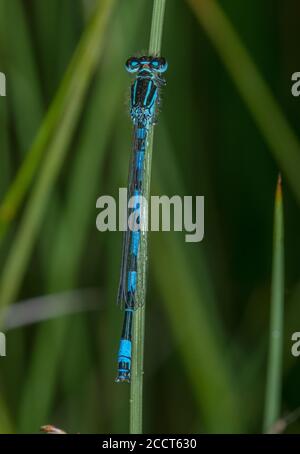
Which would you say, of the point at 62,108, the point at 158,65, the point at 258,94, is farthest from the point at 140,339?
the point at 258,94

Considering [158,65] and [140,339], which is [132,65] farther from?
[140,339]

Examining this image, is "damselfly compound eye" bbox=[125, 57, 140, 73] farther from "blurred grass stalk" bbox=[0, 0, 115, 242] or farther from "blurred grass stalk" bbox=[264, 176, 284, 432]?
"blurred grass stalk" bbox=[264, 176, 284, 432]

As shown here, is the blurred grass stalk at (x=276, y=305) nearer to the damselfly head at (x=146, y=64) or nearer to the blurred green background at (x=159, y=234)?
the blurred green background at (x=159, y=234)

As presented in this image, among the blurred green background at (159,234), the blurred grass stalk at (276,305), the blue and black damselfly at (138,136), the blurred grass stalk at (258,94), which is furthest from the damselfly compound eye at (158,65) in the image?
the blurred grass stalk at (276,305)

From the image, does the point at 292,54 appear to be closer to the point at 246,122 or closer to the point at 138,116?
the point at 246,122

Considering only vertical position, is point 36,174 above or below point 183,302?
above

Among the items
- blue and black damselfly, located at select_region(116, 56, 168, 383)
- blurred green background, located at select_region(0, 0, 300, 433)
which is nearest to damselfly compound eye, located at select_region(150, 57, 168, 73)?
blue and black damselfly, located at select_region(116, 56, 168, 383)
